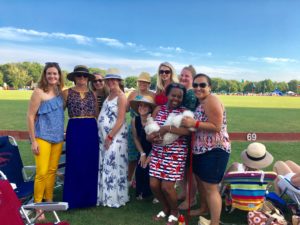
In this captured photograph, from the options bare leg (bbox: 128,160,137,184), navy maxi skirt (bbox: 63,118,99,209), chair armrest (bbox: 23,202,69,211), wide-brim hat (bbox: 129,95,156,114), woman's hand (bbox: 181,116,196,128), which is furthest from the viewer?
bare leg (bbox: 128,160,137,184)

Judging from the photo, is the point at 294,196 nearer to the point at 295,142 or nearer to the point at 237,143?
the point at 237,143

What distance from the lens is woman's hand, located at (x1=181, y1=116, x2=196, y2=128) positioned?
12.5ft

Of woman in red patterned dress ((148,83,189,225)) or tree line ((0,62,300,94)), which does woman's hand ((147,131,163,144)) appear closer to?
woman in red patterned dress ((148,83,189,225))

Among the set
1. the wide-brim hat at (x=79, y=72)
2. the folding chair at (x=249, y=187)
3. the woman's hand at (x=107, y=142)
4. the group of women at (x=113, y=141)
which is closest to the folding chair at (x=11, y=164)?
the group of women at (x=113, y=141)

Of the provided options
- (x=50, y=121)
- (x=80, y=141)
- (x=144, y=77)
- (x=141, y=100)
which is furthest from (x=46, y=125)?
(x=144, y=77)

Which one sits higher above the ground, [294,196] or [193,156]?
[193,156]

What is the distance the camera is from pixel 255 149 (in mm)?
4273

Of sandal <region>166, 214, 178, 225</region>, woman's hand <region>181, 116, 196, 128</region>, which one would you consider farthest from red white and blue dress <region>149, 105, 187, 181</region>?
sandal <region>166, 214, 178, 225</region>

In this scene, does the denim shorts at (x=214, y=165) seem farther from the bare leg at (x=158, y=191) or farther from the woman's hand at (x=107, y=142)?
the woman's hand at (x=107, y=142)

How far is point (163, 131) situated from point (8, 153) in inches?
98.3

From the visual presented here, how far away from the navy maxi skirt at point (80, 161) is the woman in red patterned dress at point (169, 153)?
1.03 metres

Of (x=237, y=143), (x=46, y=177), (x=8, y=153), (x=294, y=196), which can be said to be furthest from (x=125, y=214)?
(x=237, y=143)

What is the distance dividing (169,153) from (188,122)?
1.93ft

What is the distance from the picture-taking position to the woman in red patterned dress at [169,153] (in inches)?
162
